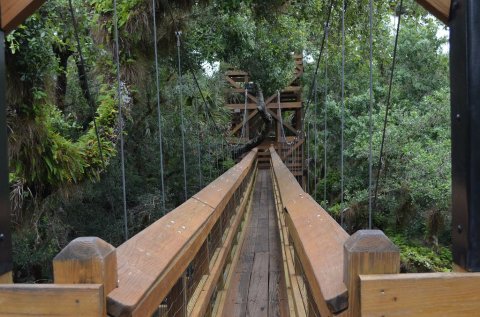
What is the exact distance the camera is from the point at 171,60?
6.68 meters

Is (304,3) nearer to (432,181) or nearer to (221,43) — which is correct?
(221,43)

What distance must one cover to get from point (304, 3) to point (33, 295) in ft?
17.6

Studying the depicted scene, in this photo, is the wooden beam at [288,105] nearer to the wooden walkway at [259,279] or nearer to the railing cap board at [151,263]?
the wooden walkway at [259,279]

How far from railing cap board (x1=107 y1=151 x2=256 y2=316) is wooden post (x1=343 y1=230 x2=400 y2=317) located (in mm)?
363

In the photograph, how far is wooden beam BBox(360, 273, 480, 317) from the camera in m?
0.82

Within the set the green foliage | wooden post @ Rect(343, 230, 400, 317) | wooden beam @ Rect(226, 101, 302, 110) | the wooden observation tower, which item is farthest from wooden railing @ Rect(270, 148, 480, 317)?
wooden beam @ Rect(226, 101, 302, 110)

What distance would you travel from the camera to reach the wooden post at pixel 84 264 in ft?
2.64

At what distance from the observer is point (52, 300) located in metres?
0.81

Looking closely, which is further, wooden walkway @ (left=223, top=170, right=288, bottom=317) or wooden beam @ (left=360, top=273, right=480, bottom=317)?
wooden walkway @ (left=223, top=170, right=288, bottom=317)

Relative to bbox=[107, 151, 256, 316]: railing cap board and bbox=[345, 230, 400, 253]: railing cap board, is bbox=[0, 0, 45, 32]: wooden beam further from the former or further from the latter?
bbox=[345, 230, 400, 253]: railing cap board

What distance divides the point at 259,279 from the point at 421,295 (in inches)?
84.5

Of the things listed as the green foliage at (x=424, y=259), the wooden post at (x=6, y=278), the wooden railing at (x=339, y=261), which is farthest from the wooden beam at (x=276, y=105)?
the wooden post at (x=6, y=278)

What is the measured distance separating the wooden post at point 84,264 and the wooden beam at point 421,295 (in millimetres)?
416

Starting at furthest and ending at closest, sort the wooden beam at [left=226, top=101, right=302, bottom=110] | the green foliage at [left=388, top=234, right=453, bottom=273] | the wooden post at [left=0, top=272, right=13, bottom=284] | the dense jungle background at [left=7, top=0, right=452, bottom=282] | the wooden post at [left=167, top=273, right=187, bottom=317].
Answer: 1. the wooden beam at [left=226, top=101, right=302, bottom=110]
2. the green foliage at [left=388, top=234, right=453, bottom=273]
3. the dense jungle background at [left=7, top=0, right=452, bottom=282]
4. the wooden post at [left=167, top=273, right=187, bottom=317]
5. the wooden post at [left=0, top=272, right=13, bottom=284]
